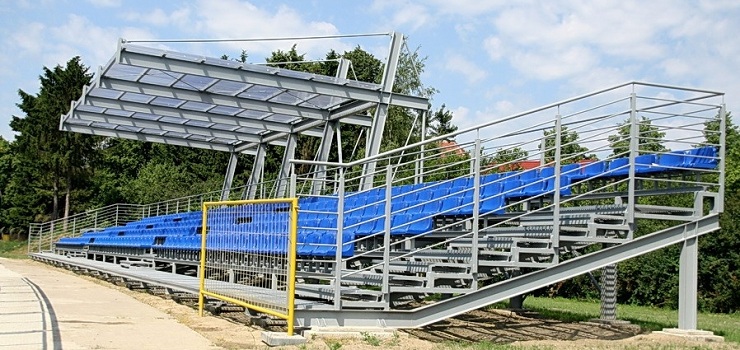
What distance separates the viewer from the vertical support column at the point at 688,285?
1012cm

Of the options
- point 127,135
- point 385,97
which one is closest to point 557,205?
point 385,97

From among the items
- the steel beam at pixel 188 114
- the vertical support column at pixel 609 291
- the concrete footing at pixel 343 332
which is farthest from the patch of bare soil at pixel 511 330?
the steel beam at pixel 188 114

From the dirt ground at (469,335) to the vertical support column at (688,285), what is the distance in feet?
1.24

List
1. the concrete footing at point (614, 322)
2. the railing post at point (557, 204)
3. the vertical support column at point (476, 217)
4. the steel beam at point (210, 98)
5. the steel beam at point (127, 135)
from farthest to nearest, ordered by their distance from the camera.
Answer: the steel beam at point (127, 135)
the steel beam at point (210, 98)
the concrete footing at point (614, 322)
the railing post at point (557, 204)
the vertical support column at point (476, 217)

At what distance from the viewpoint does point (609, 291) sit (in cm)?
1209

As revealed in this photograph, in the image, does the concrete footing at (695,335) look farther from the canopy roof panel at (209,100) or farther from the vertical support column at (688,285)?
the canopy roof panel at (209,100)

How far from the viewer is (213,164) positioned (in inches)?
1966

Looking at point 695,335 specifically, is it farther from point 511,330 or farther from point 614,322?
point 511,330

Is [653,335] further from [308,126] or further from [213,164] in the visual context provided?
[213,164]

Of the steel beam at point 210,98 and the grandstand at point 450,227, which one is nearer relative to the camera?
the grandstand at point 450,227

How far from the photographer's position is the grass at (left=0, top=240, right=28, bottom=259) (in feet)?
139

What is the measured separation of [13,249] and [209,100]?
33899 mm

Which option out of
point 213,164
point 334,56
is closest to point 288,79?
point 334,56

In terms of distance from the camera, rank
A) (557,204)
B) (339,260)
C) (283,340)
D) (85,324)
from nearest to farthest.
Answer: (283,340), (339,260), (557,204), (85,324)
